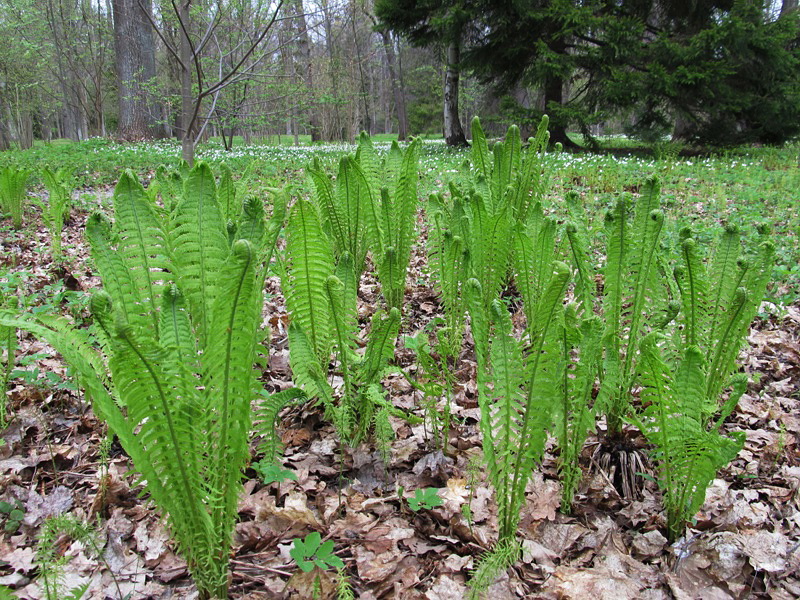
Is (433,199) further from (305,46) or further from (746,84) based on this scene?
(305,46)

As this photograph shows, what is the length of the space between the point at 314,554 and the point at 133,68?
16733mm

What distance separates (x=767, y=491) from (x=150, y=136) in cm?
1719

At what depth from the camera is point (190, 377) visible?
114 cm

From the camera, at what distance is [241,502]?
5.43ft

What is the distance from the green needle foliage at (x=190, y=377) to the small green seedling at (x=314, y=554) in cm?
18

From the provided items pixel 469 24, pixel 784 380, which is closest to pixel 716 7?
pixel 469 24

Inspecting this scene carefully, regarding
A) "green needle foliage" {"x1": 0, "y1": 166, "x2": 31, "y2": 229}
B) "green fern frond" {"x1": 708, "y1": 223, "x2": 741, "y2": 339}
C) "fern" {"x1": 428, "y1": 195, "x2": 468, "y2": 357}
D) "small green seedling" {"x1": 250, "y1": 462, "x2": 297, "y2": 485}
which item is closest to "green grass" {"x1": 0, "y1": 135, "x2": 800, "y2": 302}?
"green needle foliage" {"x1": 0, "y1": 166, "x2": 31, "y2": 229}

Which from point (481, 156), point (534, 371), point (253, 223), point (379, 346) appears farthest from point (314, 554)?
point (481, 156)

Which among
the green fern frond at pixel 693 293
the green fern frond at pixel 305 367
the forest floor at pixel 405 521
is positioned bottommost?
the forest floor at pixel 405 521

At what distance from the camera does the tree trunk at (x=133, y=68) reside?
45.9 ft

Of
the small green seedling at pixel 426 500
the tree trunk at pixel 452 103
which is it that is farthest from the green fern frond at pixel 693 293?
the tree trunk at pixel 452 103

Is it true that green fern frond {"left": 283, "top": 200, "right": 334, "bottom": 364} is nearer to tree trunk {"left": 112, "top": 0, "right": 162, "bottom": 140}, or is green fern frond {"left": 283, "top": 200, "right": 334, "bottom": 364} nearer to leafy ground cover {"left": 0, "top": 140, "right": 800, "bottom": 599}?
leafy ground cover {"left": 0, "top": 140, "right": 800, "bottom": 599}

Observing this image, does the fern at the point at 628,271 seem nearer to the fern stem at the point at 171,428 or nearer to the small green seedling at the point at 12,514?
the fern stem at the point at 171,428

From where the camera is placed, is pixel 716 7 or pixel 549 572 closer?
pixel 549 572
